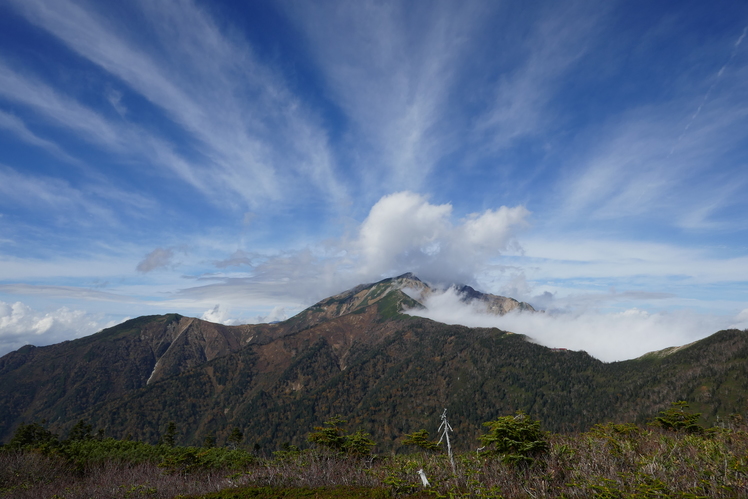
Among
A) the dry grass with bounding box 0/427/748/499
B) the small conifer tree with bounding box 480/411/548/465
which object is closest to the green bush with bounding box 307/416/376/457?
the dry grass with bounding box 0/427/748/499

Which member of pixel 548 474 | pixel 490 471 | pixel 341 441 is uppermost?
pixel 548 474

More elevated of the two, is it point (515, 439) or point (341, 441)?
point (515, 439)

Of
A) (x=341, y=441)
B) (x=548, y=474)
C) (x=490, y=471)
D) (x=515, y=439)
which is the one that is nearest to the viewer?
(x=548, y=474)

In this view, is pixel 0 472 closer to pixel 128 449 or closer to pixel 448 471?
pixel 128 449

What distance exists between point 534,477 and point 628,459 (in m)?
5.65

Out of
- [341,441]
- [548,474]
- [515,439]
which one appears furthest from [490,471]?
[341,441]

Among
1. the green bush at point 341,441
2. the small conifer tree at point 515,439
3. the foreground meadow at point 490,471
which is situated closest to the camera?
the foreground meadow at point 490,471

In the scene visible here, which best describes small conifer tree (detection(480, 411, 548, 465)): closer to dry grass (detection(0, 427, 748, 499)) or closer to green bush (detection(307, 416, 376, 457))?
dry grass (detection(0, 427, 748, 499))

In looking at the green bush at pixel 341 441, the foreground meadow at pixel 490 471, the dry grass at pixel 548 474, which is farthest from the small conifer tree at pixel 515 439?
the green bush at pixel 341 441

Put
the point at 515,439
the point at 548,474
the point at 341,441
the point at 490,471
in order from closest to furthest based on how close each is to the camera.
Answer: the point at 548,474 < the point at 515,439 < the point at 490,471 < the point at 341,441

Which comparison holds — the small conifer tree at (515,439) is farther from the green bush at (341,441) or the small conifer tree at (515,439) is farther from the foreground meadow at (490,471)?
the green bush at (341,441)

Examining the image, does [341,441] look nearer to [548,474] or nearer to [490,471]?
[490,471]

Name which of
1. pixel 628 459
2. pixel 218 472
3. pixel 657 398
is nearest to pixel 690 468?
pixel 628 459

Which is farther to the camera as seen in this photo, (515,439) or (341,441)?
(341,441)
